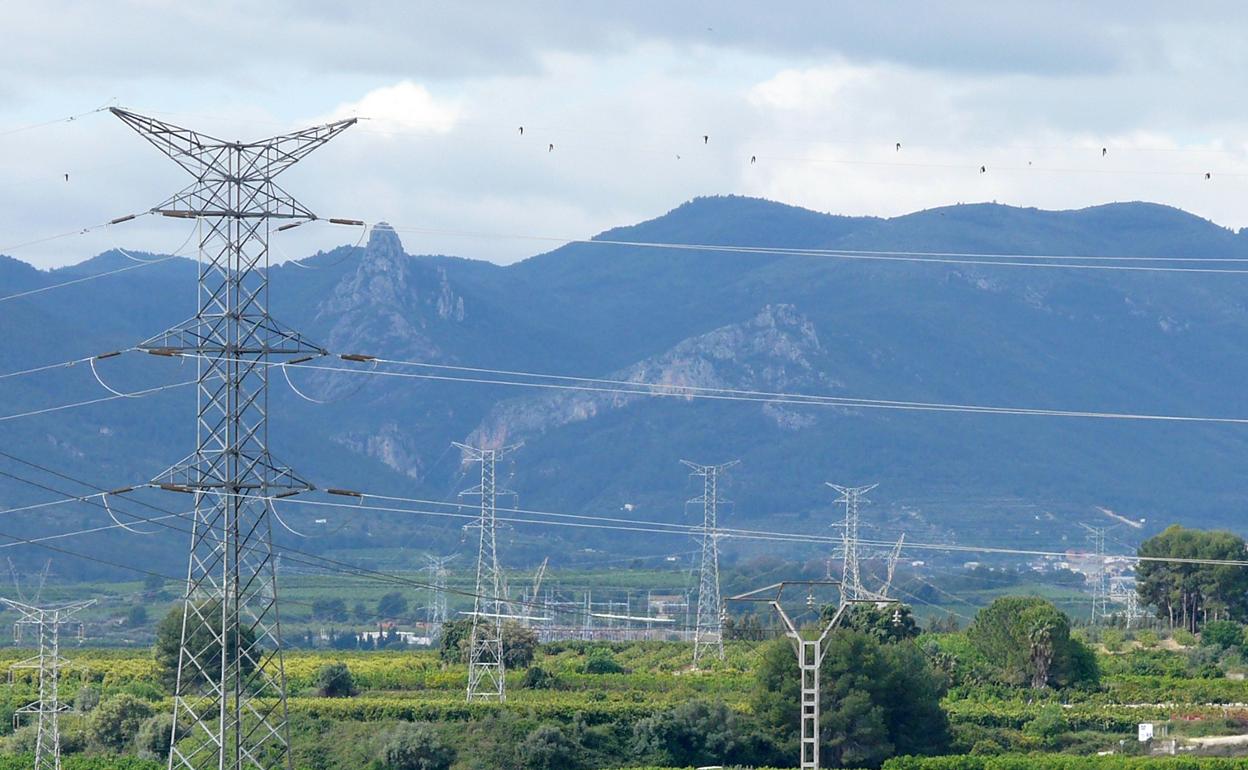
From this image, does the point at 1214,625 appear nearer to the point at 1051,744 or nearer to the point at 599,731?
the point at 1051,744

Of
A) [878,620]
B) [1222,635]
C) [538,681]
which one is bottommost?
[538,681]

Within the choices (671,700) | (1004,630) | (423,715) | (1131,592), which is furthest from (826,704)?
(1131,592)

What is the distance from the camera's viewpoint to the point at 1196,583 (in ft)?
436

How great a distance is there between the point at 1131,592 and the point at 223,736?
11912 centimetres

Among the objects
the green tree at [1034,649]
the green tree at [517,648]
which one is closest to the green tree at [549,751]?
the green tree at [517,648]

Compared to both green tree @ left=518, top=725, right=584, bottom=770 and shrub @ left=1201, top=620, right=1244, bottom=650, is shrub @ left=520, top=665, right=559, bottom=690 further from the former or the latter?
shrub @ left=1201, top=620, right=1244, bottom=650

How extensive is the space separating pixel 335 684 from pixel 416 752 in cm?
2032

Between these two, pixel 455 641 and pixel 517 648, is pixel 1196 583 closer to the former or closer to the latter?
pixel 517 648

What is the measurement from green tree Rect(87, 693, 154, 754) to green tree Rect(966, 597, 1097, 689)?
143 ft

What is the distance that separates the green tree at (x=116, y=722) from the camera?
8719 centimetres

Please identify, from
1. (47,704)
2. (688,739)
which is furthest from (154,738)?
(688,739)

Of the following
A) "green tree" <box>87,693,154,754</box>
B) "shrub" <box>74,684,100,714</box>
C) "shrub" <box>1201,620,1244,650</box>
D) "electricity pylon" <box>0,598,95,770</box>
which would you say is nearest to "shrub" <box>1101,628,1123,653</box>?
Answer: "shrub" <box>1201,620,1244,650</box>

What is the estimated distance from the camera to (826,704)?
284ft

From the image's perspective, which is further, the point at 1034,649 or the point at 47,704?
the point at 1034,649
